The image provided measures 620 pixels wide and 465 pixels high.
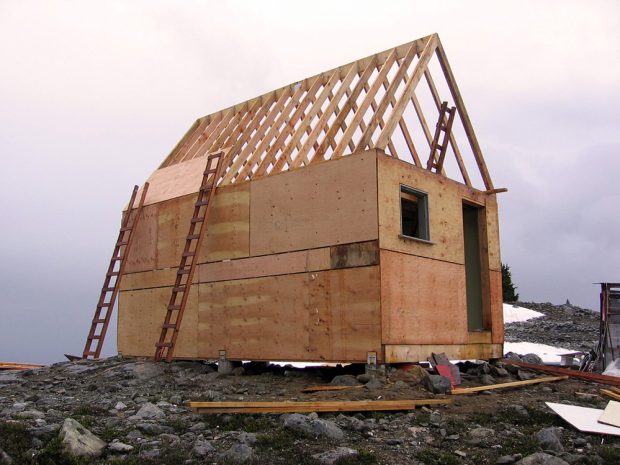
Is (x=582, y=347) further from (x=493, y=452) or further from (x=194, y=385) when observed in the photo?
(x=493, y=452)

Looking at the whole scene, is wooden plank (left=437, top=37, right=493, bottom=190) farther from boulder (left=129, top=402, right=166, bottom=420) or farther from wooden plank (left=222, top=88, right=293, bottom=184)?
boulder (left=129, top=402, right=166, bottom=420)

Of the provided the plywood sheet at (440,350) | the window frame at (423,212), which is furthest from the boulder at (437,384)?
the window frame at (423,212)

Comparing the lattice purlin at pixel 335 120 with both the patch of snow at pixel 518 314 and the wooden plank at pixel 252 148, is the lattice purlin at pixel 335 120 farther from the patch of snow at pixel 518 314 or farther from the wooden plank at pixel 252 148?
the patch of snow at pixel 518 314

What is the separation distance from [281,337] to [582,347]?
13.7 meters

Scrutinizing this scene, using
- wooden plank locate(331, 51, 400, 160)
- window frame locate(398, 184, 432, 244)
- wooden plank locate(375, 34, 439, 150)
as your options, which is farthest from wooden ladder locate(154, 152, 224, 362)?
window frame locate(398, 184, 432, 244)

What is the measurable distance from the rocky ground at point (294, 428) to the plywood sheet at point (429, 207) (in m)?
2.14

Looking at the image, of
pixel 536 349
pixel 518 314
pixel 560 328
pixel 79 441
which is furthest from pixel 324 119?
pixel 518 314

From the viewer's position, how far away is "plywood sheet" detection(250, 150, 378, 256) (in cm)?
1019

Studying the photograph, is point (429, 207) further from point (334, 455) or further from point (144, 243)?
point (144, 243)

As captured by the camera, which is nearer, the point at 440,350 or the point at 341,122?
the point at 440,350

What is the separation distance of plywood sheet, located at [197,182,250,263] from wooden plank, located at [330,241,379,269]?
6.94 feet

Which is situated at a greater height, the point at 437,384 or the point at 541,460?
the point at 437,384

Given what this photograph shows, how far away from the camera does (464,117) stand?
44.5ft

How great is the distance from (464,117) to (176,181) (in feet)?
21.6
